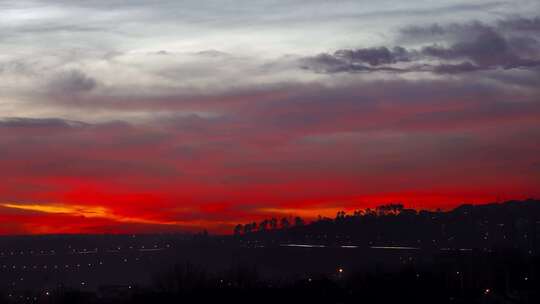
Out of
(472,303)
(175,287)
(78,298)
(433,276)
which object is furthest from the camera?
(175,287)

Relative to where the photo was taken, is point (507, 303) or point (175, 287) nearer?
point (507, 303)

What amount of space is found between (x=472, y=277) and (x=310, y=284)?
95.6ft

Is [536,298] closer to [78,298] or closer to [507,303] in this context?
[507,303]

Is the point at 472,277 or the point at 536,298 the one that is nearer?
the point at 536,298

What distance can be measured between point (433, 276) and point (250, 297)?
3600cm

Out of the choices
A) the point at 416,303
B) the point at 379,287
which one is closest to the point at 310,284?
the point at 379,287

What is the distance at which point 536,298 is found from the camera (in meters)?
137

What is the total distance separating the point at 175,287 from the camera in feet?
564

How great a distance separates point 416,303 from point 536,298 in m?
13.7

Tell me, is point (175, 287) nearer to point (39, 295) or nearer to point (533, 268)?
point (39, 295)

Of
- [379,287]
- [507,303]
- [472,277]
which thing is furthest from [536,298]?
[472,277]

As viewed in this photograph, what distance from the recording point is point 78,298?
145 metres

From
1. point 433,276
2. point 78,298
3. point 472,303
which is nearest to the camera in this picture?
point 472,303

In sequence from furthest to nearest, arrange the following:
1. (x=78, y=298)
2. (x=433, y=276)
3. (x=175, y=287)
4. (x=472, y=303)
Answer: (x=175, y=287), (x=433, y=276), (x=78, y=298), (x=472, y=303)
